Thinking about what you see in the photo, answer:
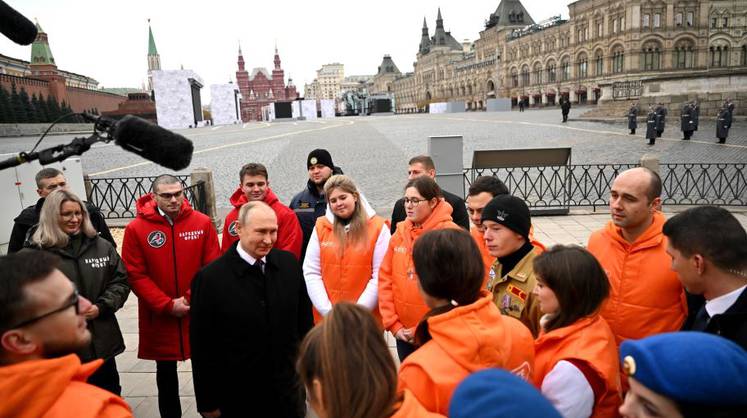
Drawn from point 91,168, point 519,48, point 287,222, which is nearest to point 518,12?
point 519,48

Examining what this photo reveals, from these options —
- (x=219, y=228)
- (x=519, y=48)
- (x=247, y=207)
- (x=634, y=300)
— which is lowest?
(x=219, y=228)

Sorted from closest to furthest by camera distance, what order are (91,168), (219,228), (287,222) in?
(287,222)
(219,228)
(91,168)

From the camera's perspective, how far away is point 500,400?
100 centimetres

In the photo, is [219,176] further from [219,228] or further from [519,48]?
[519,48]

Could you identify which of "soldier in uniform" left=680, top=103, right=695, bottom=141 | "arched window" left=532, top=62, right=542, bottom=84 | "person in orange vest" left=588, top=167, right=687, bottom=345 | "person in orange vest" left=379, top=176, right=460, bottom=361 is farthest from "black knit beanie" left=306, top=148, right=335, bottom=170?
"arched window" left=532, top=62, right=542, bottom=84

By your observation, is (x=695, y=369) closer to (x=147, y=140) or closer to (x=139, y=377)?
(x=147, y=140)

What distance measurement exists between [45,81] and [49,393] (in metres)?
60.7

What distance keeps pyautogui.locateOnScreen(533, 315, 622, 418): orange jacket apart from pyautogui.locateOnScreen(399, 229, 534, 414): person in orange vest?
0.46 ft

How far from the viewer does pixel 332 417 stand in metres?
1.39

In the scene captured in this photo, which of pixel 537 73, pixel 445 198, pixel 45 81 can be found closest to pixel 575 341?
pixel 445 198

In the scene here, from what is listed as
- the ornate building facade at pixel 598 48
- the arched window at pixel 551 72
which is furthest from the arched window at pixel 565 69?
the arched window at pixel 551 72

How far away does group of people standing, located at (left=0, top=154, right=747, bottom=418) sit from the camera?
54.1 inches

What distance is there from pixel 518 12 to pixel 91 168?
90838 millimetres

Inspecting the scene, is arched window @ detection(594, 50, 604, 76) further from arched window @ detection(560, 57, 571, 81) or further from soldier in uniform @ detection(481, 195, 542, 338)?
soldier in uniform @ detection(481, 195, 542, 338)
